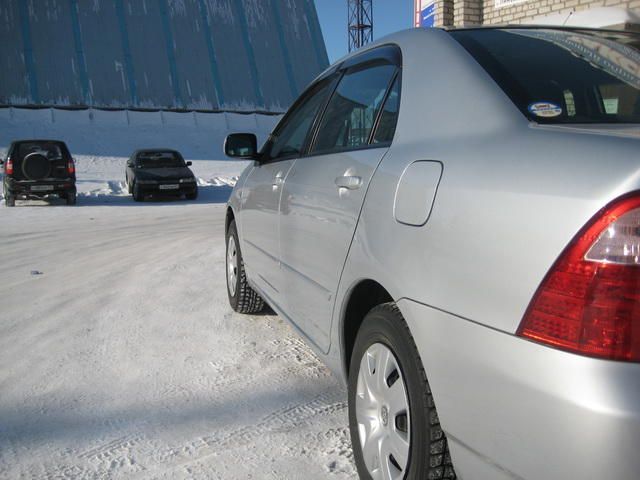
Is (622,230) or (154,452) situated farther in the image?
(154,452)

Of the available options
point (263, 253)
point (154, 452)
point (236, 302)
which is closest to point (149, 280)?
point (236, 302)

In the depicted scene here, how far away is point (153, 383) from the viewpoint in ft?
11.1

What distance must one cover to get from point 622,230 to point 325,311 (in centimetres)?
143

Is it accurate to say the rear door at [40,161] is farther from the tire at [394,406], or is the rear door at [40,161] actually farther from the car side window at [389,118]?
the tire at [394,406]

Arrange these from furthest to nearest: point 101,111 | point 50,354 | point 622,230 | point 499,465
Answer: point 101,111 < point 50,354 < point 499,465 < point 622,230

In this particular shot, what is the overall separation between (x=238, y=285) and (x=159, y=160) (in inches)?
502

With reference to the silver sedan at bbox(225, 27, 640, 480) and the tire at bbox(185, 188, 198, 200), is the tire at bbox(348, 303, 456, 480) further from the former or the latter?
the tire at bbox(185, 188, 198, 200)

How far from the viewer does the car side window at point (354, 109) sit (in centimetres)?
251

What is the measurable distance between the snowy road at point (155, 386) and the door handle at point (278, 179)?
1110 millimetres

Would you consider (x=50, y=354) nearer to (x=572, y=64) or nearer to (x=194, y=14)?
(x=572, y=64)

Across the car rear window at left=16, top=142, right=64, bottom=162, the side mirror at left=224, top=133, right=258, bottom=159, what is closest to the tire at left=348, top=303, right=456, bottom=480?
the side mirror at left=224, top=133, right=258, bottom=159

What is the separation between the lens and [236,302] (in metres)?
4.64

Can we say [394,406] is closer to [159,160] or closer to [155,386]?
[155,386]

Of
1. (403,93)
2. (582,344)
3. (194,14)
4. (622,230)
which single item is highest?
(194,14)
